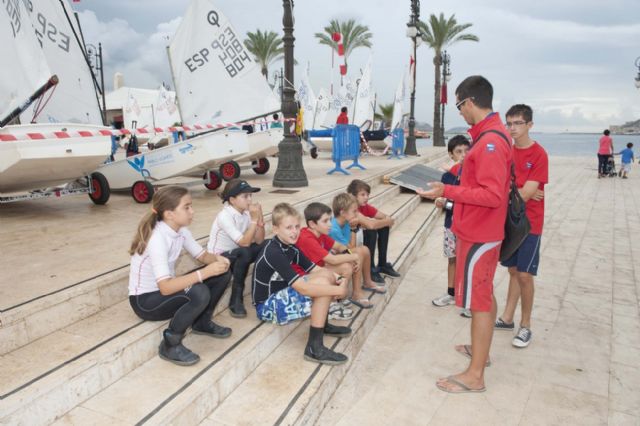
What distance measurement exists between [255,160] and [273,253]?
7.93 m

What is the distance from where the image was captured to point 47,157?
5410mm

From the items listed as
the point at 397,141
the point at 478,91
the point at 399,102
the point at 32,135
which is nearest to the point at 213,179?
the point at 32,135

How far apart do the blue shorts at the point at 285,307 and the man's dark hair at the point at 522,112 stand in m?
2.25

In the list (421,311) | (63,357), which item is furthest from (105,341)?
(421,311)

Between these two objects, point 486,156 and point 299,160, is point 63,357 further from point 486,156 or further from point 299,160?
point 299,160

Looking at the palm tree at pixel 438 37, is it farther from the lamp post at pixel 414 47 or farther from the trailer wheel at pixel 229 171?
the trailer wheel at pixel 229 171

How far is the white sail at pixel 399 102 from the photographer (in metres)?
20.2

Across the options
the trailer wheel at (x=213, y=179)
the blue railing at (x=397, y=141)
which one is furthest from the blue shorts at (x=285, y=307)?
the blue railing at (x=397, y=141)

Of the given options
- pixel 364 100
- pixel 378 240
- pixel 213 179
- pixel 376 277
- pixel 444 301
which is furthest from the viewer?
pixel 364 100

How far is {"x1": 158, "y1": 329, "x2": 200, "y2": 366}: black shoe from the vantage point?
2.79 m

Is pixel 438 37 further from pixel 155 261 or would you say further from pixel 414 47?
pixel 155 261

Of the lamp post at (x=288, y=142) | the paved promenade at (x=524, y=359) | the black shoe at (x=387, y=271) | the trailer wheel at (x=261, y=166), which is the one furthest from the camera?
the trailer wheel at (x=261, y=166)

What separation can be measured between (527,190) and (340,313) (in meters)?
1.86

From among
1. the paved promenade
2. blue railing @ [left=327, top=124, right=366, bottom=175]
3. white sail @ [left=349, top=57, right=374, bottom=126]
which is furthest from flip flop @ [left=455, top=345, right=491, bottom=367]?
white sail @ [left=349, top=57, right=374, bottom=126]
